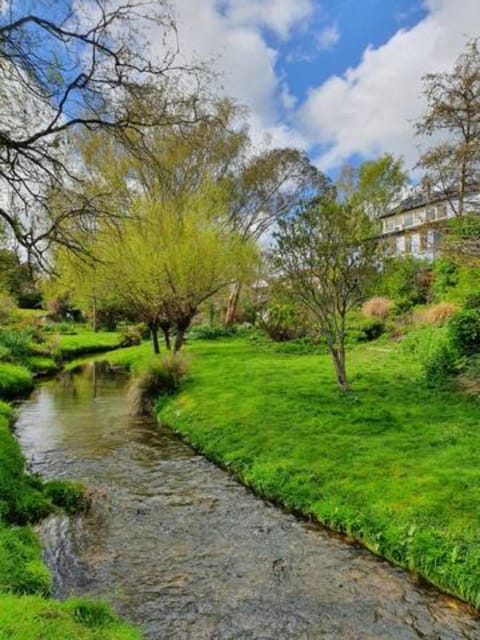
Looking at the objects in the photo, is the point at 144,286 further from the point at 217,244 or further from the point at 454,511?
the point at 454,511

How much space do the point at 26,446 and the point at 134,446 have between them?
2726 mm

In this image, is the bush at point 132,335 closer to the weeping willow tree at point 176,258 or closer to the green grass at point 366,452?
the weeping willow tree at point 176,258

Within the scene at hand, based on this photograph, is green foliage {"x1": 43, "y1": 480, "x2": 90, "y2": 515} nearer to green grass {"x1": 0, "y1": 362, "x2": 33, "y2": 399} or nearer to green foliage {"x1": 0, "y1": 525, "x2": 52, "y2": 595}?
green foliage {"x1": 0, "y1": 525, "x2": 52, "y2": 595}

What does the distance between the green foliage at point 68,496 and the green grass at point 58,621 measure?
3.08m

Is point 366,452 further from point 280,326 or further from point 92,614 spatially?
point 280,326

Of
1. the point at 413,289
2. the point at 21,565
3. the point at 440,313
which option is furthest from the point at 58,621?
the point at 413,289

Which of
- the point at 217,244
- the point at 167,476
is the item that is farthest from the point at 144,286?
the point at 167,476

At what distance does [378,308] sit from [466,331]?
15.2 metres

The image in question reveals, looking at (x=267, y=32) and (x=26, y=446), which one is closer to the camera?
(x=267, y=32)

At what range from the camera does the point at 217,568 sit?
5859 mm

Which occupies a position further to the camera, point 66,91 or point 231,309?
point 231,309

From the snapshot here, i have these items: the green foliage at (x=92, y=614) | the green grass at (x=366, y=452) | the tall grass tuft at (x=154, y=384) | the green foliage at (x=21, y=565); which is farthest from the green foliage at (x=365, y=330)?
the green foliage at (x=92, y=614)

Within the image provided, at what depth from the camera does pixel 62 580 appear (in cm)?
550

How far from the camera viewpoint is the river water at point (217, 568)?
15.6 ft
